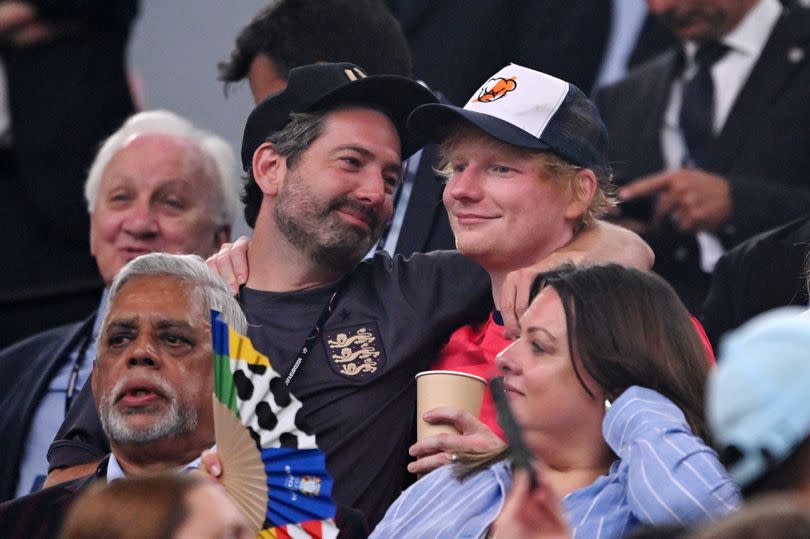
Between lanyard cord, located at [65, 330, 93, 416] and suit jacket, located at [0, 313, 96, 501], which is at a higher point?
lanyard cord, located at [65, 330, 93, 416]

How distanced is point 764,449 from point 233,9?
457 cm

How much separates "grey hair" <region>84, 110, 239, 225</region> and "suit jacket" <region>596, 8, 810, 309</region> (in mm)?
1165

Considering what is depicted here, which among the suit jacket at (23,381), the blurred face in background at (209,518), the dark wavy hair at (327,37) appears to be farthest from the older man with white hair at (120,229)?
the blurred face in background at (209,518)

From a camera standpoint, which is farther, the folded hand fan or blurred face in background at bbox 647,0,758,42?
blurred face in background at bbox 647,0,758,42

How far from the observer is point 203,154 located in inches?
222

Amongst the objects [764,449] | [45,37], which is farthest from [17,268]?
[764,449]

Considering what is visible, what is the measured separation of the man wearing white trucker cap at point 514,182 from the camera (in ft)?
14.1

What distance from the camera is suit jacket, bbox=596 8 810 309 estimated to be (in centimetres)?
554

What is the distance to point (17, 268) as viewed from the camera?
699 cm

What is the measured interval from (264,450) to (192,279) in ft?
2.69

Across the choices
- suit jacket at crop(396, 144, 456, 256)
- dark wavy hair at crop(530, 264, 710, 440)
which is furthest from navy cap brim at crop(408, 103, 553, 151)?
dark wavy hair at crop(530, 264, 710, 440)

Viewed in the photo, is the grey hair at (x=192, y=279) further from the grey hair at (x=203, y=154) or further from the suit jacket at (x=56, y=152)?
the suit jacket at (x=56, y=152)

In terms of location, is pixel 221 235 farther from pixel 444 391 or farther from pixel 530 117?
pixel 444 391

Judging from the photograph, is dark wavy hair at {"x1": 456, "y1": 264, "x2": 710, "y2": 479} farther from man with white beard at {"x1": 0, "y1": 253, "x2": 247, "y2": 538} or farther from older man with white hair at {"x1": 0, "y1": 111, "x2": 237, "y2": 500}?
older man with white hair at {"x1": 0, "y1": 111, "x2": 237, "y2": 500}
